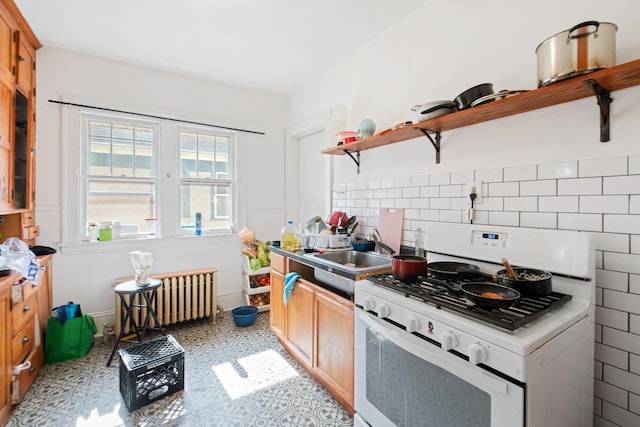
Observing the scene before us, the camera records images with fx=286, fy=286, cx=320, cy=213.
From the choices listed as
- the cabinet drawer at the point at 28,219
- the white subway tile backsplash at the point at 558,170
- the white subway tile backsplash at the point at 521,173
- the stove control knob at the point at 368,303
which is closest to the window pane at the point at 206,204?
the cabinet drawer at the point at 28,219

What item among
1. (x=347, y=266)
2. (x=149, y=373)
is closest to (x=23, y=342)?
(x=149, y=373)

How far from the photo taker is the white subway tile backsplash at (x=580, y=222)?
1.25 metres

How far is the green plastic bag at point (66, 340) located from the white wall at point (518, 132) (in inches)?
103

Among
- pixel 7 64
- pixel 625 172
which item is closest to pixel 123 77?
pixel 7 64

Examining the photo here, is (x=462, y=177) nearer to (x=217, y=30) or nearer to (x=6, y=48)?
(x=217, y=30)

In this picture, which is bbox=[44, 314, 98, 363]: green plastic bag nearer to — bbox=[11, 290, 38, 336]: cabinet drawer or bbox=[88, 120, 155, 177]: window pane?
bbox=[11, 290, 38, 336]: cabinet drawer

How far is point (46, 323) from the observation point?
2398mm

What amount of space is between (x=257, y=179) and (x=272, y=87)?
3.70ft

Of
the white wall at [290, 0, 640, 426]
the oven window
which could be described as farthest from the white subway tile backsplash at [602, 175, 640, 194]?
the oven window

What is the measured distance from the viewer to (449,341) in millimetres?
1005

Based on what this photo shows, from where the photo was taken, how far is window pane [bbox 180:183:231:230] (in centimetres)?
326

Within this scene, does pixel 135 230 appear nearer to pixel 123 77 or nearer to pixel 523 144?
pixel 123 77

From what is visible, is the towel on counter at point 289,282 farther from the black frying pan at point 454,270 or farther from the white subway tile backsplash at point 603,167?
the white subway tile backsplash at point 603,167

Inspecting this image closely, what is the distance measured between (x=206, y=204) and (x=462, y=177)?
2757mm
